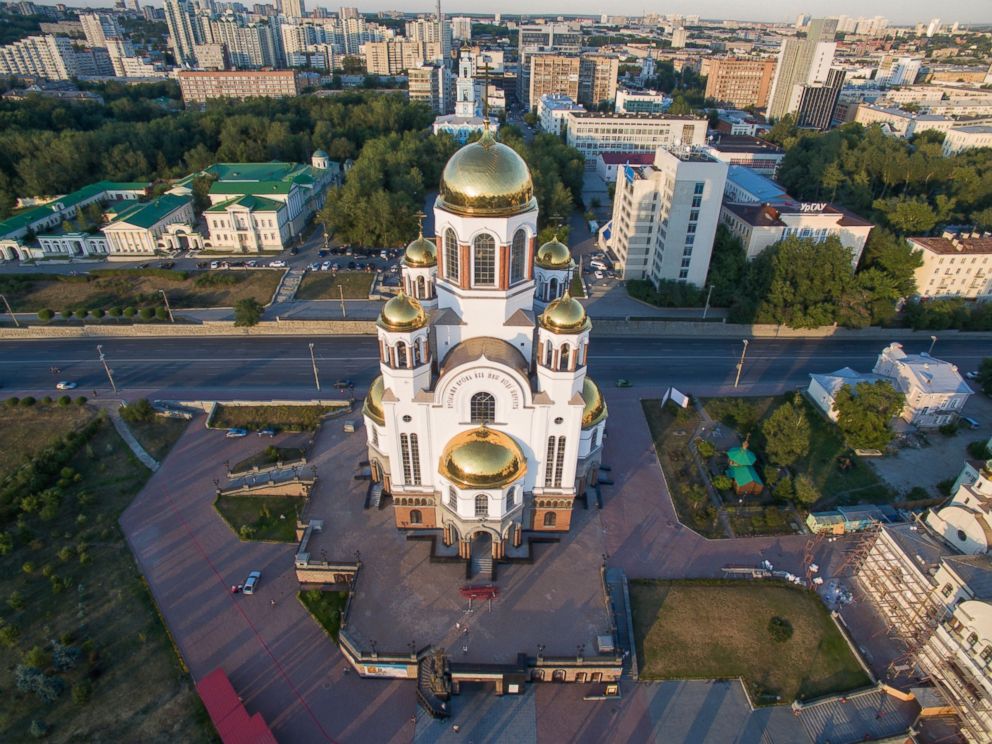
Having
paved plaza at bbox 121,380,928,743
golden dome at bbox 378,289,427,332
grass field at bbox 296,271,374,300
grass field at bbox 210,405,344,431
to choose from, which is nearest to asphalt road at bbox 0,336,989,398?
grass field at bbox 210,405,344,431

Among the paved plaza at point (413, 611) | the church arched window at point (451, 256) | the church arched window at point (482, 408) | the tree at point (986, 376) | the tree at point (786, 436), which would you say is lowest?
the paved plaza at point (413, 611)

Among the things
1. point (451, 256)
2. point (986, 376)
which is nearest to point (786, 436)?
point (986, 376)

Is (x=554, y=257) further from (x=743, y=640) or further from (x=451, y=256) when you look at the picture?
(x=743, y=640)

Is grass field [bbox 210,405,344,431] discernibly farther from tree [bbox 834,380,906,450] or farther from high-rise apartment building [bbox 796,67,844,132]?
high-rise apartment building [bbox 796,67,844,132]

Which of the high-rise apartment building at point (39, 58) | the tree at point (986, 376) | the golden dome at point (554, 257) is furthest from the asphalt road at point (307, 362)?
the high-rise apartment building at point (39, 58)

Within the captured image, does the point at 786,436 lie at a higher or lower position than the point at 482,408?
lower

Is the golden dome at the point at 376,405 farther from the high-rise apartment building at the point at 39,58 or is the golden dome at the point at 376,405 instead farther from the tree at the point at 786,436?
the high-rise apartment building at the point at 39,58

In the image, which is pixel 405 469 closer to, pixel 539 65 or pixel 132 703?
pixel 132 703
